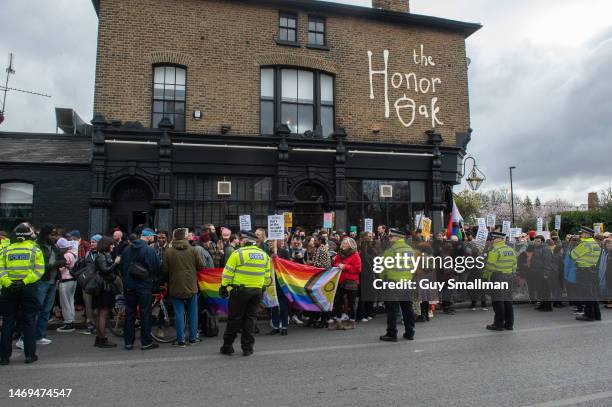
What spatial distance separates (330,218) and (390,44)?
7.86 metres

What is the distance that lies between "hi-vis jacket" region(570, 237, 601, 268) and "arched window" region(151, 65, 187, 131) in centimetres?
1216

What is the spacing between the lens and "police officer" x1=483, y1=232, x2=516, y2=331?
349 inches

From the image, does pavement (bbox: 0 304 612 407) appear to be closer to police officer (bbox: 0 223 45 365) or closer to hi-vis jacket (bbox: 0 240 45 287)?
police officer (bbox: 0 223 45 365)

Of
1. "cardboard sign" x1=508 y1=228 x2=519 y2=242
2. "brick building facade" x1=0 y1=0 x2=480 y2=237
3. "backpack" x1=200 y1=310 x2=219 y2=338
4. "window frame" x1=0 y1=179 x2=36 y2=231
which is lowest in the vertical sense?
"backpack" x1=200 y1=310 x2=219 y2=338

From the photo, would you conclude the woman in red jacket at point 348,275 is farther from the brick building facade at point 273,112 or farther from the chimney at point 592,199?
the chimney at point 592,199

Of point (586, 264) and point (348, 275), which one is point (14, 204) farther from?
point (586, 264)

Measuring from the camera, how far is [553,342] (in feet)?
25.3

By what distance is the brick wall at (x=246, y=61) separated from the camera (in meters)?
15.0

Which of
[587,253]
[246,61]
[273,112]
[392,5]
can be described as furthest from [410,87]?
[587,253]

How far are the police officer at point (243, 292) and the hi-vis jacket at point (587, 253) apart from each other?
26.5 feet

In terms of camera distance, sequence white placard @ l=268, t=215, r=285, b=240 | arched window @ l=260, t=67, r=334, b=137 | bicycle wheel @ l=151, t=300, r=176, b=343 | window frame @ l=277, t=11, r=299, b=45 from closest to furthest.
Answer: bicycle wheel @ l=151, t=300, r=176, b=343
white placard @ l=268, t=215, r=285, b=240
arched window @ l=260, t=67, r=334, b=137
window frame @ l=277, t=11, r=299, b=45

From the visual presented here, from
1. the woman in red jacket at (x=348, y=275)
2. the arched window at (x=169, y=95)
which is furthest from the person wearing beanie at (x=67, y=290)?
the arched window at (x=169, y=95)

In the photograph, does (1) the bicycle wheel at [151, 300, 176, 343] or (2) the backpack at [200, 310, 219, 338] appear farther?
(2) the backpack at [200, 310, 219, 338]

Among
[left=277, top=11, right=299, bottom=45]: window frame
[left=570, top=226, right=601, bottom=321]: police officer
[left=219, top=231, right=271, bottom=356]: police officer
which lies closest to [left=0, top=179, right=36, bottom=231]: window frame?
[left=277, top=11, right=299, bottom=45]: window frame
